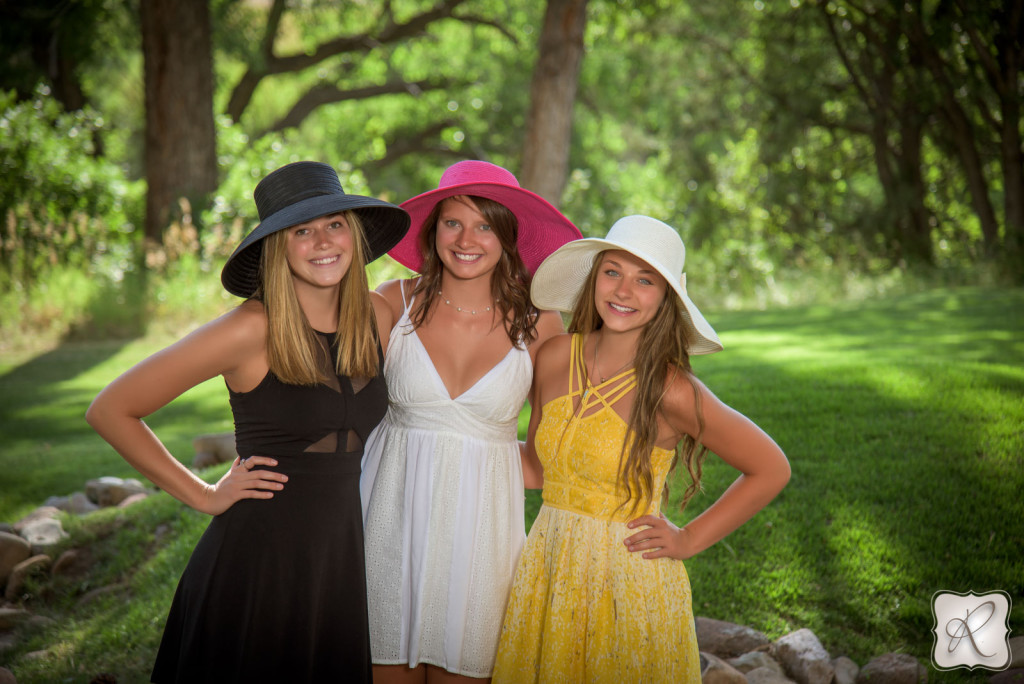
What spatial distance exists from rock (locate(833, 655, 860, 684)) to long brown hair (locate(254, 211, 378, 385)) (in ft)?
8.72

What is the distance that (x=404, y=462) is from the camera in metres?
3.01

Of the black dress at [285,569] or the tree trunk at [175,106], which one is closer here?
the black dress at [285,569]

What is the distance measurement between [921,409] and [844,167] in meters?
16.3

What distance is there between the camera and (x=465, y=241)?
3189mm

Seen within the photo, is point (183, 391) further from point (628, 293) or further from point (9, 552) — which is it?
point (9, 552)

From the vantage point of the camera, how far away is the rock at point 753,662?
12.5ft

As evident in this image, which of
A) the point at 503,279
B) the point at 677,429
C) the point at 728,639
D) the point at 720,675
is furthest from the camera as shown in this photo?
the point at 728,639

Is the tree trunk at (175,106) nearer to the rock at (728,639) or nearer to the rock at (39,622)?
the rock at (39,622)

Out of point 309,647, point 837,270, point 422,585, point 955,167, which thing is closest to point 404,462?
point 422,585

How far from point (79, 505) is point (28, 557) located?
864mm

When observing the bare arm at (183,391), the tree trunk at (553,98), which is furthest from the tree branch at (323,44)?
the bare arm at (183,391)

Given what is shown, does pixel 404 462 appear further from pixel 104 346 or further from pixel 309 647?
pixel 104 346

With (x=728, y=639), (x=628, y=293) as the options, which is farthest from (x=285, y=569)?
(x=728, y=639)

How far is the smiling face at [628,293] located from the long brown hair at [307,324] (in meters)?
0.83
